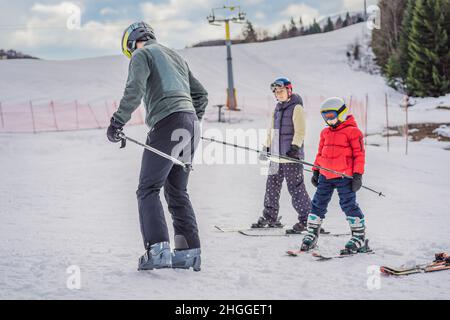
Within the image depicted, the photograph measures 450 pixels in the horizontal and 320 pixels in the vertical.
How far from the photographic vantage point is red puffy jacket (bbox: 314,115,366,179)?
4.46 meters

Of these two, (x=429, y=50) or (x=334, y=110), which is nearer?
(x=334, y=110)

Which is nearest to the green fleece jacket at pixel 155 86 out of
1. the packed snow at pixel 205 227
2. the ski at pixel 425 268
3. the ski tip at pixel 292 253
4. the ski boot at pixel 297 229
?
the packed snow at pixel 205 227

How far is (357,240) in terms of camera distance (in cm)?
445

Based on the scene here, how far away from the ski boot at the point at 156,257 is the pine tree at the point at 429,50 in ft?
90.5

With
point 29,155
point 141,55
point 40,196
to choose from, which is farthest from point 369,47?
point 141,55

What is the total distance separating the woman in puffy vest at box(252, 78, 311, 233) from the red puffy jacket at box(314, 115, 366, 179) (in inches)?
37.0

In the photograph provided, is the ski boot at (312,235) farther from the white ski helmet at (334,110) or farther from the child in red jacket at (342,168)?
the white ski helmet at (334,110)

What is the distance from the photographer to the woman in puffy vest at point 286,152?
553 centimetres

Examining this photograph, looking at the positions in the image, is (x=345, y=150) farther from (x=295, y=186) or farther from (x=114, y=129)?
(x=114, y=129)

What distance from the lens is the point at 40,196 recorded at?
7.73 metres

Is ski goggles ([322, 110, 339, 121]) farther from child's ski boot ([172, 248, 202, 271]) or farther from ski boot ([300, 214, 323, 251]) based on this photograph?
child's ski boot ([172, 248, 202, 271])

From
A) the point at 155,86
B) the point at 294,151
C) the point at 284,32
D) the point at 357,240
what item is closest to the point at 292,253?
the point at 357,240

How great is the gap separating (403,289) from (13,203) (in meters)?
5.53

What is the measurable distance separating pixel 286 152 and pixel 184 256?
226 centimetres
